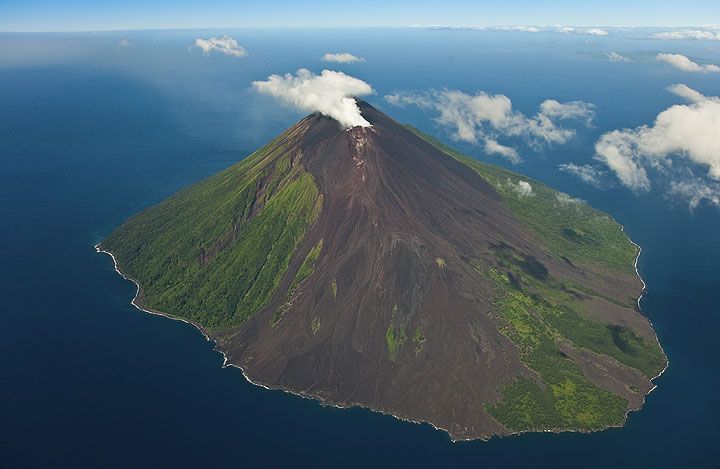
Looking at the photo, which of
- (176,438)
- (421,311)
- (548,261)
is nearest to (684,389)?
(548,261)

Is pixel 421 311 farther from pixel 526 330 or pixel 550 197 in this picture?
pixel 550 197

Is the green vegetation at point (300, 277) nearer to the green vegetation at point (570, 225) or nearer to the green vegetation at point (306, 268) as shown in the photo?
the green vegetation at point (306, 268)

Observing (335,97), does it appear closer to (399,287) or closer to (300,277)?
(300,277)

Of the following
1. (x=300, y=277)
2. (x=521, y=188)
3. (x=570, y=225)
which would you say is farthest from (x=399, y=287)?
(x=521, y=188)

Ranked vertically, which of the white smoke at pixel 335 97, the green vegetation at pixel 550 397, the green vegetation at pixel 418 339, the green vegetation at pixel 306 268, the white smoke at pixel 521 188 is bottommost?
Result: the green vegetation at pixel 550 397

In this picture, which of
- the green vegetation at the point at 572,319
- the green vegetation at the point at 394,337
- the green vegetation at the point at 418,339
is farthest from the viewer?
the green vegetation at the point at 572,319

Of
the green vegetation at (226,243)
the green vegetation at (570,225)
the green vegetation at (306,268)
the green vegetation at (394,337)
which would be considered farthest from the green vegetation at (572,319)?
the green vegetation at (226,243)

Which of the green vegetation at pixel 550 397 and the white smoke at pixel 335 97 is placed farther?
the white smoke at pixel 335 97
